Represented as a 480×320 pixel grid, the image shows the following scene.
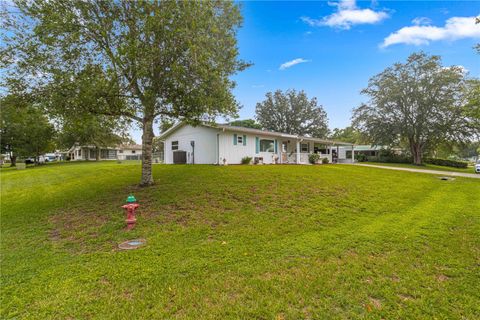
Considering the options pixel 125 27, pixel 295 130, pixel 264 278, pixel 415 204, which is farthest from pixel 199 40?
pixel 295 130

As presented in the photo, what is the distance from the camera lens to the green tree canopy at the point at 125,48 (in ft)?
20.8

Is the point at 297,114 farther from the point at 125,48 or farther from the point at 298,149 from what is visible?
the point at 125,48

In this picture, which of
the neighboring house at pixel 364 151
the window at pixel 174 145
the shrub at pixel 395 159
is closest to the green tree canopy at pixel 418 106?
the shrub at pixel 395 159

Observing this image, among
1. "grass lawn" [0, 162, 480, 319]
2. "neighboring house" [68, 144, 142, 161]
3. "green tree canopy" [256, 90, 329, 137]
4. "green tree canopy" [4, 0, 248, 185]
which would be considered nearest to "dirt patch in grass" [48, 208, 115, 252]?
"grass lawn" [0, 162, 480, 319]

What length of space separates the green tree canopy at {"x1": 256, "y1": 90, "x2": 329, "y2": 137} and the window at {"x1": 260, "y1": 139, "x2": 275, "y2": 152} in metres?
25.7

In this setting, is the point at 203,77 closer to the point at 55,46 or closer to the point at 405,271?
the point at 55,46

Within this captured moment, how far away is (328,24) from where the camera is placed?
12617 millimetres

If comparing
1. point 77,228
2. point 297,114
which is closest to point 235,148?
point 77,228

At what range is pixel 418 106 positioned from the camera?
87.3 ft

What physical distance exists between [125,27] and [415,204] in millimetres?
10795

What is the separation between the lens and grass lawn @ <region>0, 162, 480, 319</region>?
2586mm

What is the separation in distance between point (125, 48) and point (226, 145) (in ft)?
34.1

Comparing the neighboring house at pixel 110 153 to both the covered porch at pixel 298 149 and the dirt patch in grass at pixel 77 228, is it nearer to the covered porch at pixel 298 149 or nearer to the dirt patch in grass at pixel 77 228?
the covered porch at pixel 298 149

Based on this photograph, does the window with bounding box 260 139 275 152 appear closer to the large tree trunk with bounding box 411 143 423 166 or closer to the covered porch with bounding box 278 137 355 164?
Result: the covered porch with bounding box 278 137 355 164
